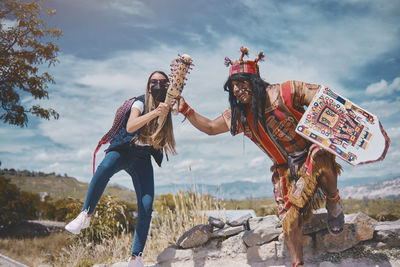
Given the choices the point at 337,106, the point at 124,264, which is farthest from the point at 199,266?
the point at 337,106

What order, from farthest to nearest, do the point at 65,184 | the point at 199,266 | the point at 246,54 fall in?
the point at 65,184 < the point at 199,266 < the point at 246,54

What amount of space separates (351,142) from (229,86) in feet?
3.70

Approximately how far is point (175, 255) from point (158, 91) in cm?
197

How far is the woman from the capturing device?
3.15 meters

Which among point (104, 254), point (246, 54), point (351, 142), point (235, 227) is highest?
point (246, 54)

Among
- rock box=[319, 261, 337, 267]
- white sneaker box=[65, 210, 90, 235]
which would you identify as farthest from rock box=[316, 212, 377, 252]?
white sneaker box=[65, 210, 90, 235]

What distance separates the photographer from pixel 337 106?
2.67m

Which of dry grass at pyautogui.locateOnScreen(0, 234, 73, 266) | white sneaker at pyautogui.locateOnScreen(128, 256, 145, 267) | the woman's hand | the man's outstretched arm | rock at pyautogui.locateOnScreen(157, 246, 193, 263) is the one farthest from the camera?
dry grass at pyautogui.locateOnScreen(0, 234, 73, 266)

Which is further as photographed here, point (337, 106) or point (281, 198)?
point (281, 198)

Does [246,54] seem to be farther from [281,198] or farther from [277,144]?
[281,198]

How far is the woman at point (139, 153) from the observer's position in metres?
3.15

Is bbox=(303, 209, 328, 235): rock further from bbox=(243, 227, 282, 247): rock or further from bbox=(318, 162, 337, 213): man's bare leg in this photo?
bbox=(318, 162, 337, 213): man's bare leg

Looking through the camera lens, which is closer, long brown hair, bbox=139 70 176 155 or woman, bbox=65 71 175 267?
woman, bbox=65 71 175 267

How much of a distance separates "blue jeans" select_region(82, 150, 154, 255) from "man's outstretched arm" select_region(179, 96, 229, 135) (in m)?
0.67
